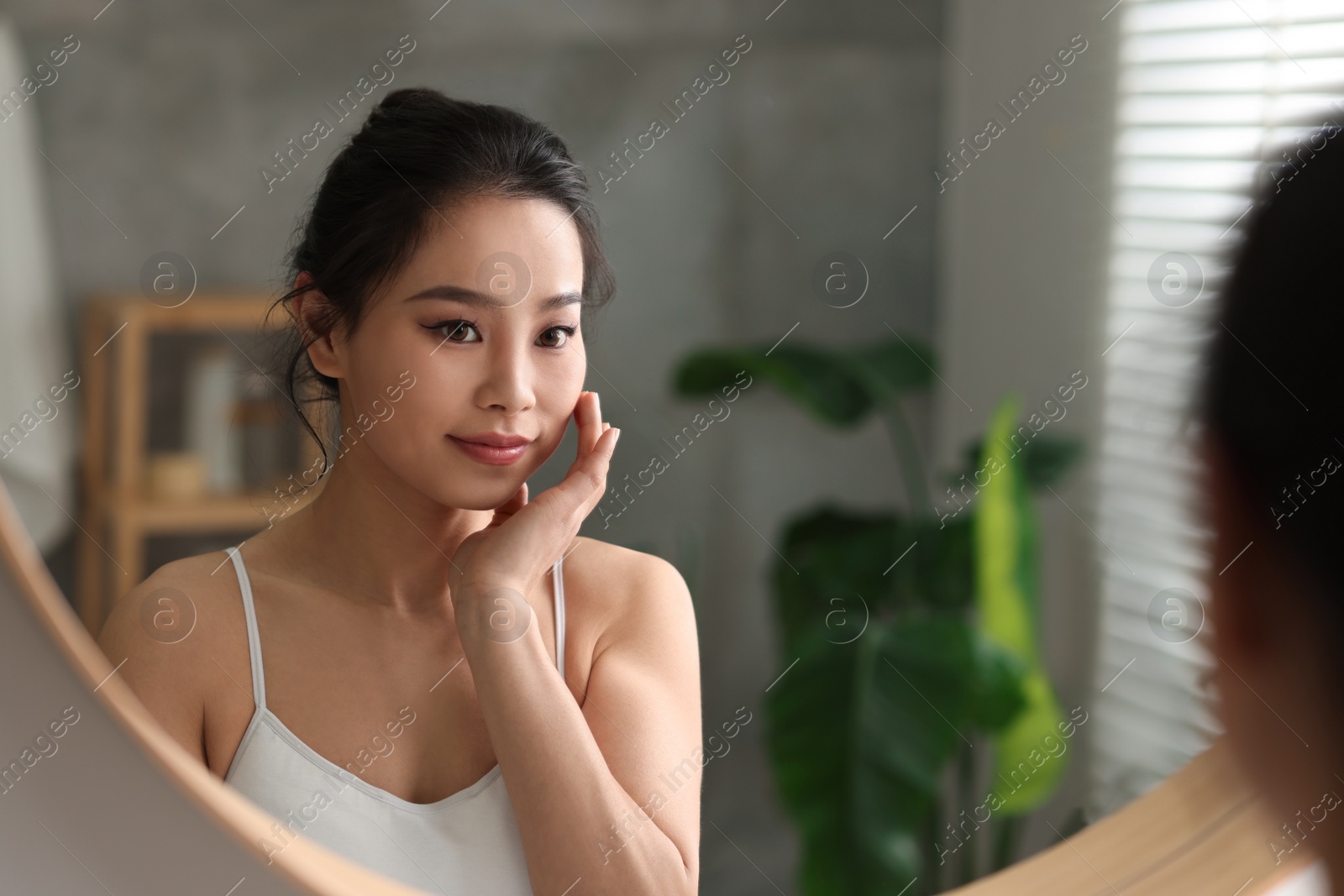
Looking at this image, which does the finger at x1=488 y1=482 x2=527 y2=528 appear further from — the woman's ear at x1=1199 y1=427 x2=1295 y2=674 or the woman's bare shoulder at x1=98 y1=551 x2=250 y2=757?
the woman's ear at x1=1199 y1=427 x2=1295 y2=674

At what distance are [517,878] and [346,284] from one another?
225 millimetres

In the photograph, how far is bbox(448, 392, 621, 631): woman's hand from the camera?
0.34 meters

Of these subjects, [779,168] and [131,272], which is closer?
[131,272]

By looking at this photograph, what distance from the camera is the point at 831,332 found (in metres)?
0.94

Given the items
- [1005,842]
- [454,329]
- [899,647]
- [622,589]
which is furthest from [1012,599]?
→ [454,329]

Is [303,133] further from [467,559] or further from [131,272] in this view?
[467,559]

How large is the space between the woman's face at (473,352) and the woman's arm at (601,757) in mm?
57

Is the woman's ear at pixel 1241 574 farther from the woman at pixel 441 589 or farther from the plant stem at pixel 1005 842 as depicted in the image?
the plant stem at pixel 1005 842

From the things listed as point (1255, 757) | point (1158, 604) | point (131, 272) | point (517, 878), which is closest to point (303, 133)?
point (131, 272)

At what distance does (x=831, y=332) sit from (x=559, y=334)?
0.63 meters

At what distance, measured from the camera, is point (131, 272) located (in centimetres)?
56

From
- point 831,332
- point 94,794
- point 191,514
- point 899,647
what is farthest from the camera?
point 831,332

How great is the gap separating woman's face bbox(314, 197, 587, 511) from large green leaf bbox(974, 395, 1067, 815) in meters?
0.58

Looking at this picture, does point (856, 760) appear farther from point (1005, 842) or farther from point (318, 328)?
point (318, 328)
